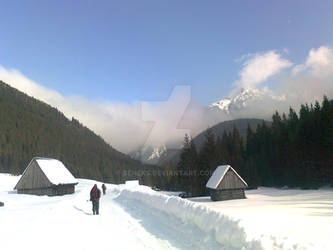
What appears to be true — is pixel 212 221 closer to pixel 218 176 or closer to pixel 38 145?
pixel 218 176

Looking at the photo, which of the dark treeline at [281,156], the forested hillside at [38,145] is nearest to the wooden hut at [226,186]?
the dark treeline at [281,156]

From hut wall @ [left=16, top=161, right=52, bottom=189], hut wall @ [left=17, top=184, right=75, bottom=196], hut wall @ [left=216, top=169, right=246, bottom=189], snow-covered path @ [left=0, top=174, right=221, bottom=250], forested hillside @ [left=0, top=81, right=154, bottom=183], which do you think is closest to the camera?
snow-covered path @ [left=0, top=174, right=221, bottom=250]

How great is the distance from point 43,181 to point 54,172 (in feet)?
9.91

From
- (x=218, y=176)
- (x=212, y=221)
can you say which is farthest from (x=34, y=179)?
(x=212, y=221)

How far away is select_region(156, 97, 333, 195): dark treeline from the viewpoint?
52.2 metres

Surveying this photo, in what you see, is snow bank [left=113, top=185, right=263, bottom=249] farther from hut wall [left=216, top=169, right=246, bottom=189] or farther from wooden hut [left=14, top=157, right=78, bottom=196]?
wooden hut [left=14, top=157, right=78, bottom=196]

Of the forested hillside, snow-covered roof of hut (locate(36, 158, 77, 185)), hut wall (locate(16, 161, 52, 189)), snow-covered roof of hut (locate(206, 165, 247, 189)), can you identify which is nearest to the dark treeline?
snow-covered roof of hut (locate(206, 165, 247, 189))

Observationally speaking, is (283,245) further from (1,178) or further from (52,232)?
(1,178)

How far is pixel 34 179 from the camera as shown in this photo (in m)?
45.9

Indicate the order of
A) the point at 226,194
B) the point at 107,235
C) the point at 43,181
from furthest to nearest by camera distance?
the point at 226,194, the point at 43,181, the point at 107,235

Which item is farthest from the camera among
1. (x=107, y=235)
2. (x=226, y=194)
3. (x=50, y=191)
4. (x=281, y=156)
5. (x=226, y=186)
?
(x=281, y=156)

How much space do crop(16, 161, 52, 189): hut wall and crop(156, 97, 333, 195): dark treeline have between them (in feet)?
113

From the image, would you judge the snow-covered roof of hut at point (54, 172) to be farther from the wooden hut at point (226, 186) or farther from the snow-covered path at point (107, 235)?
the snow-covered path at point (107, 235)

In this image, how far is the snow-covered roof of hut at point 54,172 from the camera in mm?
45322
